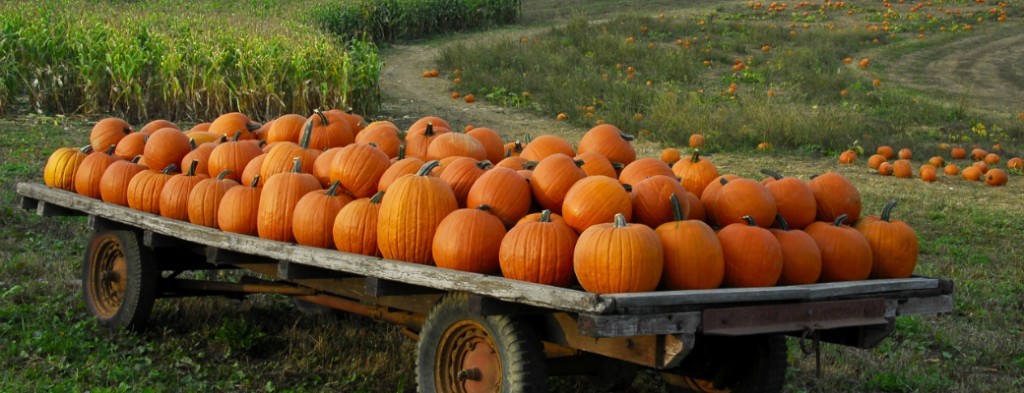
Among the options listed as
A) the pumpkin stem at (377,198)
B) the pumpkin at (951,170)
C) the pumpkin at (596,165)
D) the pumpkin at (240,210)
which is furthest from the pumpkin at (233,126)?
the pumpkin at (951,170)

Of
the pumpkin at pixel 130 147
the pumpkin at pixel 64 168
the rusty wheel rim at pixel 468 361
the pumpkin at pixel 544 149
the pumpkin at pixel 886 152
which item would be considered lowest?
the pumpkin at pixel 886 152

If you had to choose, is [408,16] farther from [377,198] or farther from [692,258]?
[692,258]

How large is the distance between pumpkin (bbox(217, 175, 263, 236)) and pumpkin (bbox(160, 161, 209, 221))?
0.42 m

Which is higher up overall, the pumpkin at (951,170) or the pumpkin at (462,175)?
the pumpkin at (462,175)

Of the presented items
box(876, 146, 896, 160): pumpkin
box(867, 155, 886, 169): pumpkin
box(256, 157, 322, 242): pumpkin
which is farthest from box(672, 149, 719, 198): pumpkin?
box(876, 146, 896, 160): pumpkin

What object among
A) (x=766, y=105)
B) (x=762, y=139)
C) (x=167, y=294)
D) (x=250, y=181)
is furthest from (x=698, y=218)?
(x=766, y=105)

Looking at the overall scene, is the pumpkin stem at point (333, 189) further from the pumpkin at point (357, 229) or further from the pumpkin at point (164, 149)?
Result: the pumpkin at point (164, 149)

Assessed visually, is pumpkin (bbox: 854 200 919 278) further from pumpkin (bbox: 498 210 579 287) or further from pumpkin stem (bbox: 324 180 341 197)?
pumpkin stem (bbox: 324 180 341 197)

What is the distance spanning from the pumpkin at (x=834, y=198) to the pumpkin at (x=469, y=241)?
1584mm

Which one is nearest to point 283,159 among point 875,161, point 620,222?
point 620,222

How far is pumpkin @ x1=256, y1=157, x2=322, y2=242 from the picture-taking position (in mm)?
5367

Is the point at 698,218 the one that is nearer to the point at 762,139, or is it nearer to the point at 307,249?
the point at 307,249

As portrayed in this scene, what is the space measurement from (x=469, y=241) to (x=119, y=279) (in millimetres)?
3100

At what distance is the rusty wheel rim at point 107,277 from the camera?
21.8ft
